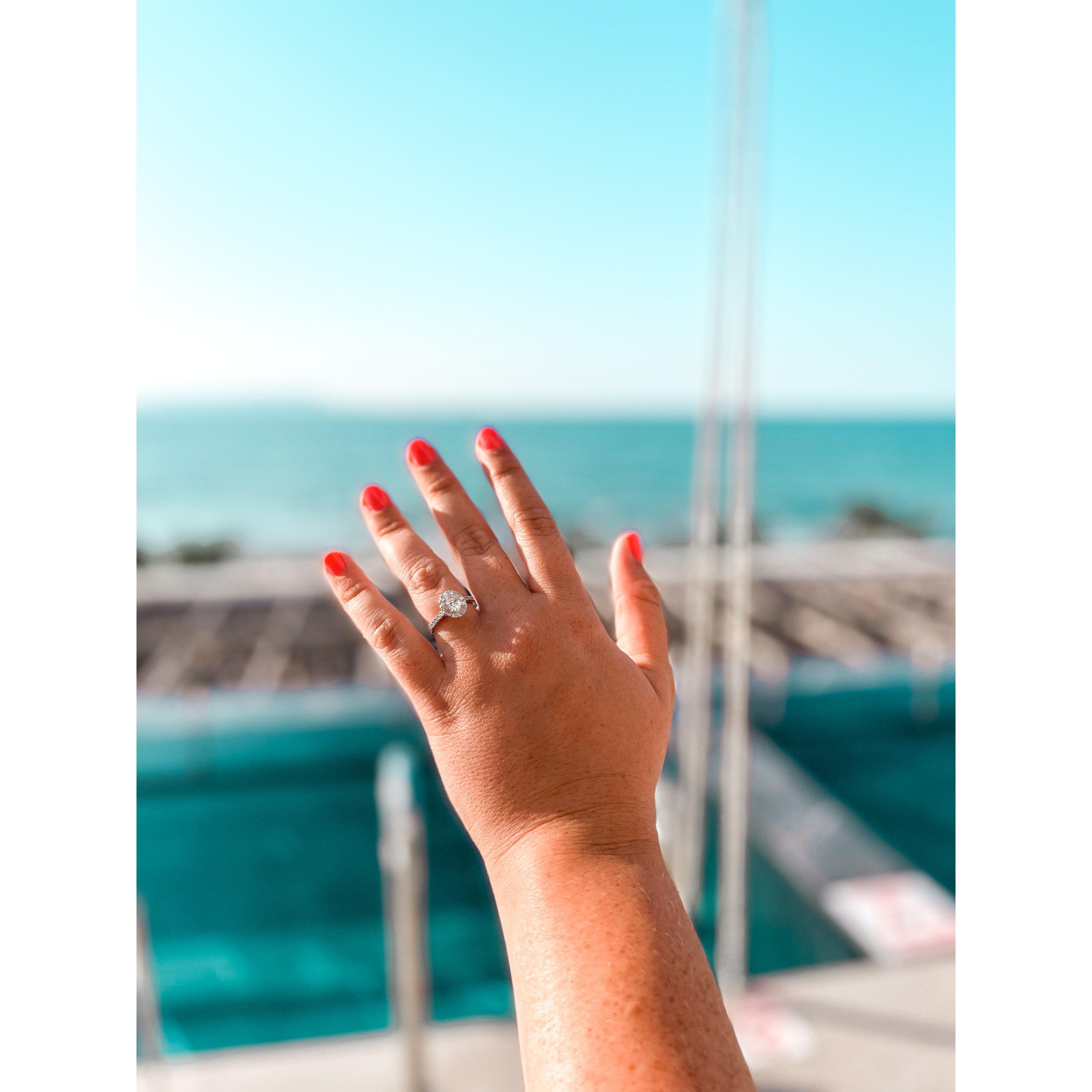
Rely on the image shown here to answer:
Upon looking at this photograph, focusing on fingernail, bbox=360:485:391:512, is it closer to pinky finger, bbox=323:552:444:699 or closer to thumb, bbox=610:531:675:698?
pinky finger, bbox=323:552:444:699

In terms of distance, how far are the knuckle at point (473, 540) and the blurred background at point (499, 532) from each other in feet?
0.76

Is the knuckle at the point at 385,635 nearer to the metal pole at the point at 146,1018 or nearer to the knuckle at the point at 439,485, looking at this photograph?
the knuckle at the point at 439,485

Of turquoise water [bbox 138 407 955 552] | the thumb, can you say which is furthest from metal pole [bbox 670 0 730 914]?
turquoise water [bbox 138 407 955 552]

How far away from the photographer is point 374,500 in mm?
521

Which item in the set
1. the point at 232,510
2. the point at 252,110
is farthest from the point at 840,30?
the point at 232,510

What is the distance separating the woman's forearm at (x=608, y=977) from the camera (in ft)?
1.23

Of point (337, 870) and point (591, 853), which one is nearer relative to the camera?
point (591, 853)

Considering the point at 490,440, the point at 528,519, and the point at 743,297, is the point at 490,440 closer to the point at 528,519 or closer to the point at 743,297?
the point at 528,519

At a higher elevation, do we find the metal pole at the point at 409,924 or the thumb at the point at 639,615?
the thumb at the point at 639,615

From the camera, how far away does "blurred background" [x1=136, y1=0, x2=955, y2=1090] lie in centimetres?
187

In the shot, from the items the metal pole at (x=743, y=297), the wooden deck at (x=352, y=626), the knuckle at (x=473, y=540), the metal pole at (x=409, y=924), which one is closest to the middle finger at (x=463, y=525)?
the knuckle at (x=473, y=540)
